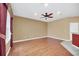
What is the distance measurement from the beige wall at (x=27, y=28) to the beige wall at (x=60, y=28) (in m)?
0.21

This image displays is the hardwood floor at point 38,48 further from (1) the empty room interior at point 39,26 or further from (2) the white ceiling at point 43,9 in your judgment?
(2) the white ceiling at point 43,9

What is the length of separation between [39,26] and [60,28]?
0.75 m

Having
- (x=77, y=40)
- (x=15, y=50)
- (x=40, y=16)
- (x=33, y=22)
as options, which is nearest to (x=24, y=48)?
(x=15, y=50)

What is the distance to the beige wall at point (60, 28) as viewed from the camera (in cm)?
383

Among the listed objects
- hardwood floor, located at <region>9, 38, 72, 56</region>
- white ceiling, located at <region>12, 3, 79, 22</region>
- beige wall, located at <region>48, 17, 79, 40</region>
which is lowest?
hardwood floor, located at <region>9, 38, 72, 56</region>

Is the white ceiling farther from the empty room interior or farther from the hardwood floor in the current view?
the hardwood floor

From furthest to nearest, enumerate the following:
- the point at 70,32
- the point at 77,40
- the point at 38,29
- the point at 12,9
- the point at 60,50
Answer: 1. the point at 77,40
2. the point at 60,50
3. the point at 70,32
4. the point at 38,29
5. the point at 12,9

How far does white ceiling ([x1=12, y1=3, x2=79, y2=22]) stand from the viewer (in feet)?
11.5

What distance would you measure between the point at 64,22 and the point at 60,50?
3.85 ft

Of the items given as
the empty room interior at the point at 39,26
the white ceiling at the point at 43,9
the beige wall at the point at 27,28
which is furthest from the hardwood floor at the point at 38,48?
the white ceiling at the point at 43,9

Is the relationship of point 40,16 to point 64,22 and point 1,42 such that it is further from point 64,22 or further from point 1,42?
point 1,42

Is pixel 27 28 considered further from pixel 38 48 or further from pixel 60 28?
pixel 60 28

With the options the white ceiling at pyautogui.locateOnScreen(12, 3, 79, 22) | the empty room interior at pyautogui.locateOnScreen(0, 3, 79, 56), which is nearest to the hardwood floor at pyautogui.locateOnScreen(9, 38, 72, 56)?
the empty room interior at pyautogui.locateOnScreen(0, 3, 79, 56)

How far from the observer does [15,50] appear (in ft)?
12.7
